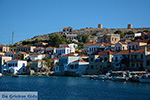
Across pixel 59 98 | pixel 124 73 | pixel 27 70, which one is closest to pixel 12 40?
pixel 27 70

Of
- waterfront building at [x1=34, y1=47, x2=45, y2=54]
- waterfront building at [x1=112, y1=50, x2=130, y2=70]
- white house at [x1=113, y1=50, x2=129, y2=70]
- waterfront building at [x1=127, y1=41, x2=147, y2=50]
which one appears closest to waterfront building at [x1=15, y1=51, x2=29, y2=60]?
waterfront building at [x1=34, y1=47, x2=45, y2=54]

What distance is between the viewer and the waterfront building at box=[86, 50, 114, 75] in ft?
217

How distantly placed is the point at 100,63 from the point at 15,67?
104ft

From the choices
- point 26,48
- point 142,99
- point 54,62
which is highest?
point 26,48

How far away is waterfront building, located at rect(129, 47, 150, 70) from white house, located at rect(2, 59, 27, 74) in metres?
38.8

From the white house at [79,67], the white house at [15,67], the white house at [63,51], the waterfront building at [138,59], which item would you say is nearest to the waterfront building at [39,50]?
the white house at [63,51]

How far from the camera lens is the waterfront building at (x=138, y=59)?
5849 cm

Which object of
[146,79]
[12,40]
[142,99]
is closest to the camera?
[142,99]

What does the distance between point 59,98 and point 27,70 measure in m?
57.7

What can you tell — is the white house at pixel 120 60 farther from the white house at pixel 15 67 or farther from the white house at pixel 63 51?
the white house at pixel 15 67

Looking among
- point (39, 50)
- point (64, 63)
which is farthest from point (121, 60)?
point (39, 50)

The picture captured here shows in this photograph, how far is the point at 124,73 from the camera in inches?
2213

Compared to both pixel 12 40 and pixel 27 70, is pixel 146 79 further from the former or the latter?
pixel 12 40

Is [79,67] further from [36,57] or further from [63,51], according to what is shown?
[36,57]
